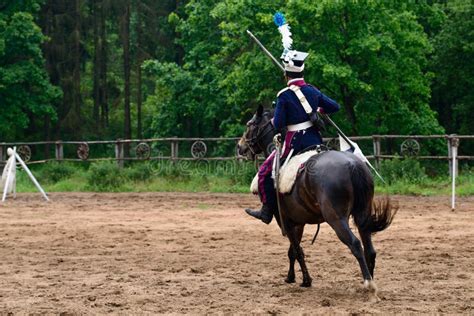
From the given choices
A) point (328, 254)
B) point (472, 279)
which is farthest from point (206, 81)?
point (472, 279)

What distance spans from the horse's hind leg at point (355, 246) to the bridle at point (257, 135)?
214 cm

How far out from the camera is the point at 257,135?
432 inches

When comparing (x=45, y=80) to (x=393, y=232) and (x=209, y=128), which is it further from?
(x=393, y=232)

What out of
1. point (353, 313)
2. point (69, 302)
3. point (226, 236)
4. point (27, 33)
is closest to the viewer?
point (353, 313)

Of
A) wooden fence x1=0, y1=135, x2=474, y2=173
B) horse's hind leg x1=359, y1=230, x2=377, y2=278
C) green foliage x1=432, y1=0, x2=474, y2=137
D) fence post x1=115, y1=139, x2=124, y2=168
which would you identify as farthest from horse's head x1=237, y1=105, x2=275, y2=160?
green foliage x1=432, y1=0, x2=474, y2=137

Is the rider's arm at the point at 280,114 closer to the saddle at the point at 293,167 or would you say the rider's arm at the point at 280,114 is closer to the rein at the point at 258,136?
the saddle at the point at 293,167

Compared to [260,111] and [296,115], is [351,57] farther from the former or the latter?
[296,115]

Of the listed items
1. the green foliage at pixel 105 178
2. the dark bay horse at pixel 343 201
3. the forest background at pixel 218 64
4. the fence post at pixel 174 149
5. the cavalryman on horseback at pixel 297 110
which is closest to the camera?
the dark bay horse at pixel 343 201

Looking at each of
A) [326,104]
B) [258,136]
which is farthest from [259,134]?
[326,104]

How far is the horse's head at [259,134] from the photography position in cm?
1091

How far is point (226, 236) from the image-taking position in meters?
15.2

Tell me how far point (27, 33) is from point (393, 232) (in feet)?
97.7

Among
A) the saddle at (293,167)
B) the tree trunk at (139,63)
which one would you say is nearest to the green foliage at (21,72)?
the tree trunk at (139,63)

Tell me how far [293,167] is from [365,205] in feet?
3.30
